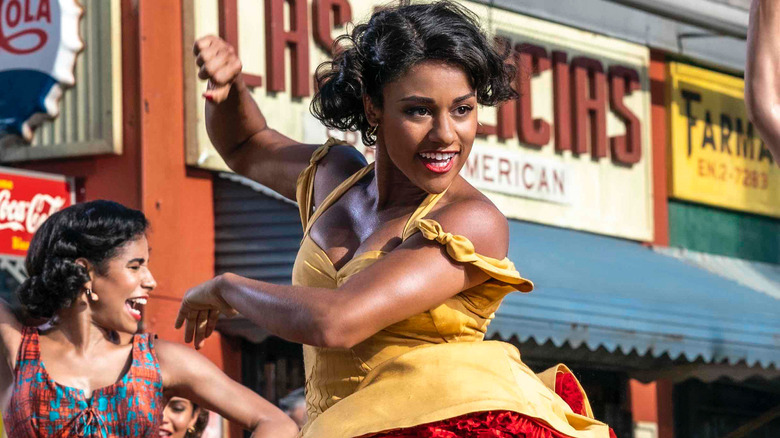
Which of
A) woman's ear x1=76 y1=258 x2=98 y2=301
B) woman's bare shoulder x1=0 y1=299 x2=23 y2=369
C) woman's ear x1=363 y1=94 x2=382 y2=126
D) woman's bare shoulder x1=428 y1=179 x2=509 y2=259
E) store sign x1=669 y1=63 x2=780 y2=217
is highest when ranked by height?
store sign x1=669 y1=63 x2=780 y2=217

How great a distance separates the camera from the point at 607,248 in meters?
11.8

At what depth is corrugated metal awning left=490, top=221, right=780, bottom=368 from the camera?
9.45 m

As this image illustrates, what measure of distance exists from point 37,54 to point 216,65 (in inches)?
252

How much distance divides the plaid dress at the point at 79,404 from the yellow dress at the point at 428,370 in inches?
41.4

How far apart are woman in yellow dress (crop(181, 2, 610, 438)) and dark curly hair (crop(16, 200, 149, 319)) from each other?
967 millimetres

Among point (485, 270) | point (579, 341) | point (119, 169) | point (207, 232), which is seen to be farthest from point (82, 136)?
point (485, 270)

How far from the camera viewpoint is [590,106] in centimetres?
1220

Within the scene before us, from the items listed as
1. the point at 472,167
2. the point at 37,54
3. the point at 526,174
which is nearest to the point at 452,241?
the point at 37,54

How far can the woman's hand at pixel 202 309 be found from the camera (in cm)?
299

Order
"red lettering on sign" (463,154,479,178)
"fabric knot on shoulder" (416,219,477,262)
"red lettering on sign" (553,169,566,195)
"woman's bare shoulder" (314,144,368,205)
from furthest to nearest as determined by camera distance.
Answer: "red lettering on sign" (553,169,566,195), "red lettering on sign" (463,154,479,178), "woman's bare shoulder" (314,144,368,205), "fabric knot on shoulder" (416,219,477,262)

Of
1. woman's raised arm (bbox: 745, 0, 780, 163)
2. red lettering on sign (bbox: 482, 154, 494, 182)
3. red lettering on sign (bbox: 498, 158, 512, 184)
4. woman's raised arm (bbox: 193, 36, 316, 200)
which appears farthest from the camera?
red lettering on sign (bbox: 498, 158, 512, 184)

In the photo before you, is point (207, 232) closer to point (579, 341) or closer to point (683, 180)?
point (579, 341)

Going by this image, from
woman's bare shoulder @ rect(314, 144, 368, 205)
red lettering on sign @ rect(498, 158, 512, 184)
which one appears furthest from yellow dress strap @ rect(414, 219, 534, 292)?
red lettering on sign @ rect(498, 158, 512, 184)

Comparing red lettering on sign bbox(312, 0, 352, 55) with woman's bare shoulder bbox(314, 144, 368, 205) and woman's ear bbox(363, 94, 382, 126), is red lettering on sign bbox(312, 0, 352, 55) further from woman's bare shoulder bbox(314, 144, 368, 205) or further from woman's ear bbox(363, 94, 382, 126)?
woman's ear bbox(363, 94, 382, 126)
